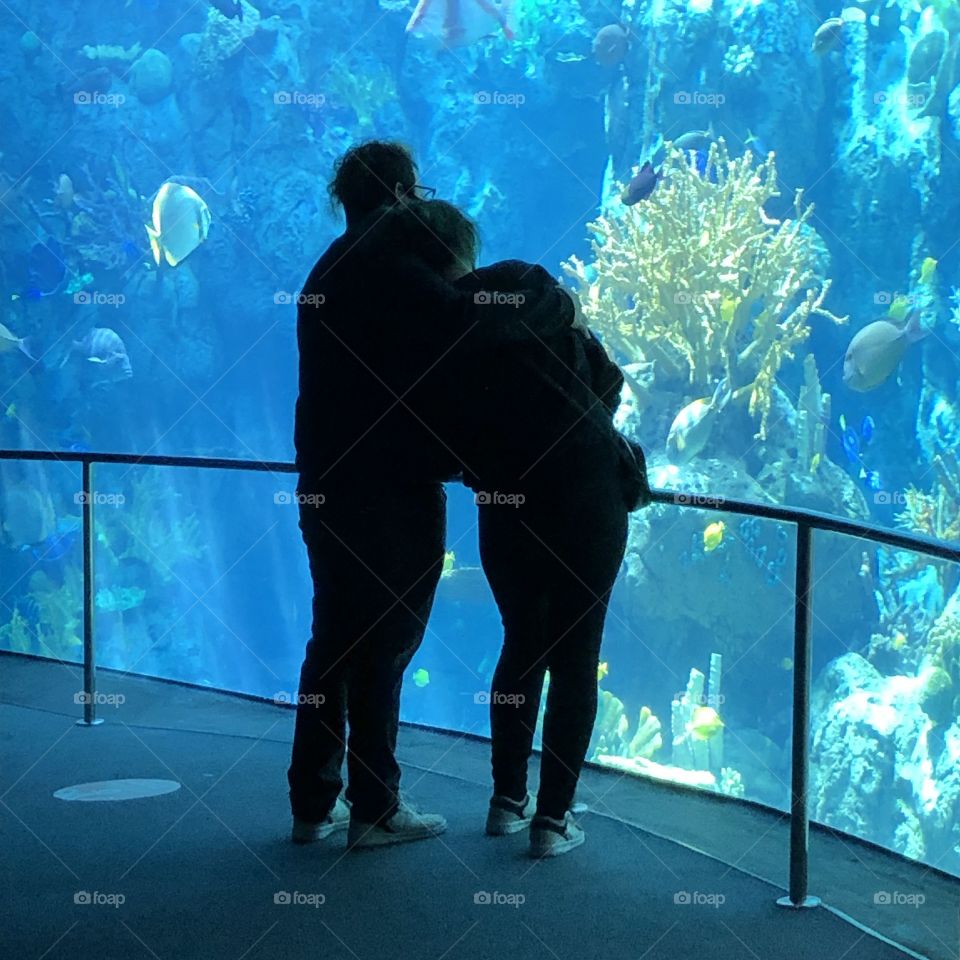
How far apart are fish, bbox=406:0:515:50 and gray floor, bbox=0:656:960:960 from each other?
15.0 m

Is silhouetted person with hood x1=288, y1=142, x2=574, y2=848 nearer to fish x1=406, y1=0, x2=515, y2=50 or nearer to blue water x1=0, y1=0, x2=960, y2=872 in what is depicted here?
blue water x1=0, y1=0, x2=960, y2=872

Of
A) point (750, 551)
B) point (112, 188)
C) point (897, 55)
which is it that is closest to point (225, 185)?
point (112, 188)

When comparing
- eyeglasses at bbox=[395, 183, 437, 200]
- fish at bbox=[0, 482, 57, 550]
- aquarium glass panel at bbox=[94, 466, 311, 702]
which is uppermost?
eyeglasses at bbox=[395, 183, 437, 200]

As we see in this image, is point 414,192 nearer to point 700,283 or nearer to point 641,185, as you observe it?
point 641,185

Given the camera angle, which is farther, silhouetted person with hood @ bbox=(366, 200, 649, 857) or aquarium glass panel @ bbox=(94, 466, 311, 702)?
aquarium glass panel @ bbox=(94, 466, 311, 702)

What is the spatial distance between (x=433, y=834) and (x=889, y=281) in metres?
17.2

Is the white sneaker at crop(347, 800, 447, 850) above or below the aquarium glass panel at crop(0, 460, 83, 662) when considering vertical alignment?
above

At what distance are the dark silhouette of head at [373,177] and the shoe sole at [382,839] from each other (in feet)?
4.73

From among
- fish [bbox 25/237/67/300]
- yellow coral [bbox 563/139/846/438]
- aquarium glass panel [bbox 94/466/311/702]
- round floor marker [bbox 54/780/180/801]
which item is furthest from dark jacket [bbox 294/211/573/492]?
aquarium glass panel [bbox 94/466/311/702]

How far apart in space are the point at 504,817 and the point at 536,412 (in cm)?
104

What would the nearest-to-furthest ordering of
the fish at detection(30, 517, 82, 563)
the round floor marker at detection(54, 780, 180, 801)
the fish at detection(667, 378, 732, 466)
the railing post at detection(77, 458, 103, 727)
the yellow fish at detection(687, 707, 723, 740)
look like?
1. the round floor marker at detection(54, 780, 180, 801)
2. the railing post at detection(77, 458, 103, 727)
3. the yellow fish at detection(687, 707, 723, 740)
4. the fish at detection(667, 378, 732, 466)
5. the fish at detection(30, 517, 82, 563)

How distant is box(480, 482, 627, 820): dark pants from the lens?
2.22 m

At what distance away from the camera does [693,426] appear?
35.9 feet

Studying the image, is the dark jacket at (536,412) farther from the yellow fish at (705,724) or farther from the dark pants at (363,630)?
the yellow fish at (705,724)
